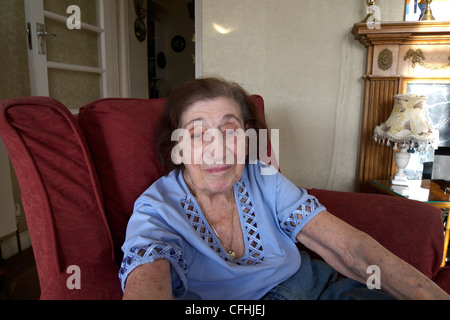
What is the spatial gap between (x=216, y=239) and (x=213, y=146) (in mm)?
263

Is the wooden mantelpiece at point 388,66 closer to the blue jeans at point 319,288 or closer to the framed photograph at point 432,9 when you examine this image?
the framed photograph at point 432,9

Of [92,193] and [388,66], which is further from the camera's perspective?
[388,66]

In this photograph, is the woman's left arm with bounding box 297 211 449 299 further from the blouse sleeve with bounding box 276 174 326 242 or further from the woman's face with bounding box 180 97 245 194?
the woman's face with bounding box 180 97 245 194

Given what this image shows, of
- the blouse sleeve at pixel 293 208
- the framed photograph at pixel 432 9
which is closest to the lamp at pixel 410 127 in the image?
the framed photograph at pixel 432 9

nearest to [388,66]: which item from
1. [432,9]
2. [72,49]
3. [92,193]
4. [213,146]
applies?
[432,9]

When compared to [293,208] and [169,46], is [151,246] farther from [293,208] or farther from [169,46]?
[169,46]

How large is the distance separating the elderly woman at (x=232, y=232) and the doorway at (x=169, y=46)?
5084 mm

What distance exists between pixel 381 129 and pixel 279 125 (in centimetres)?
72

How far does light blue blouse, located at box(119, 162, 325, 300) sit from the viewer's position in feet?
2.41

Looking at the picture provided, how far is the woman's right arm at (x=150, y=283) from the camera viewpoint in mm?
623

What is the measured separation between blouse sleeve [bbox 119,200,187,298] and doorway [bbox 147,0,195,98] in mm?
5273

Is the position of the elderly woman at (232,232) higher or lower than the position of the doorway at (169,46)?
lower

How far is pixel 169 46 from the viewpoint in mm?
6098
